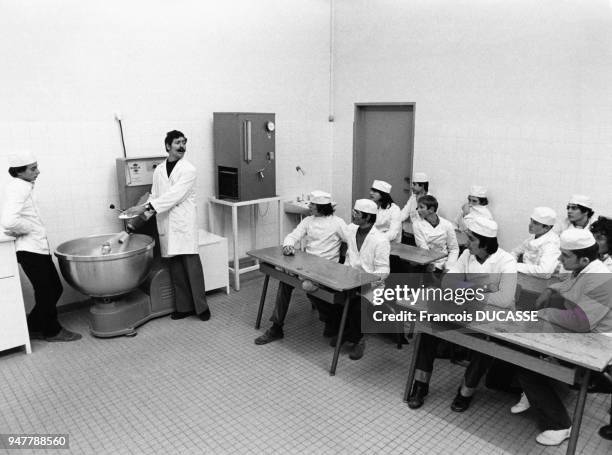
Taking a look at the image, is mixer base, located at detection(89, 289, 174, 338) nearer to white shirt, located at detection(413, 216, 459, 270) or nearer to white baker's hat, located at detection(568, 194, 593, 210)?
white shirt, located at detection(413, 216, 459, 270)

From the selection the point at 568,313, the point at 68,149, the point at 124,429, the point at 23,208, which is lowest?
the point at 124,429

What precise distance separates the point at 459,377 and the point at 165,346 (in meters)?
2.34

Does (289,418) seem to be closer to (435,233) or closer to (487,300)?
(487,300)

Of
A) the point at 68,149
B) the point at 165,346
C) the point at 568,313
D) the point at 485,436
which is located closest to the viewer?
the point at 568,313

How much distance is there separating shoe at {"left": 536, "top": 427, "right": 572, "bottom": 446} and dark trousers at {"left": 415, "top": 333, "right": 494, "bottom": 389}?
1.58 feet

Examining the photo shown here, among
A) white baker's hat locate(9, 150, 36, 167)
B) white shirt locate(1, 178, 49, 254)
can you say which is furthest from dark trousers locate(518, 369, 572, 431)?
white baker's hat locate(9, 150, 36, 167)

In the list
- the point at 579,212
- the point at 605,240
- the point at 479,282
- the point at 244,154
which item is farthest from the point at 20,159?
the point at 579,212

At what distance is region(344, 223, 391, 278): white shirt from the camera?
3.80 meters

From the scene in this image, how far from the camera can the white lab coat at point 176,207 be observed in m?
4.41

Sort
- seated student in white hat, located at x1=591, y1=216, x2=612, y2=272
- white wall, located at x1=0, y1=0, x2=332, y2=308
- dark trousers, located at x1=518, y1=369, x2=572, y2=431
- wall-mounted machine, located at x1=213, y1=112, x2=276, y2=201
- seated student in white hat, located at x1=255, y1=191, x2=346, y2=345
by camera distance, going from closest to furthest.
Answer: dark trousers, located at x1=518, y1=369, x2=572, y2=431, seated student in white hat, located at x1=591, y1=216, x2=612, y2=272, seated student in white hat, located at x1=255, y1=191, x2=346, y2=345, white wall, located at x1=0, y1=0, x2=332, y2=308, wall-mounted machine, located at x1=213, y1=112, x2=276, y2=201

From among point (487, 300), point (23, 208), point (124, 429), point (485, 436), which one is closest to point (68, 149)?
point (23, 208)

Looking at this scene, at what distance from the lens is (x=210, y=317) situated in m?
→ 4.78

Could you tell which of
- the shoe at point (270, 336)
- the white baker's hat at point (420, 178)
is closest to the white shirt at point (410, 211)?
the white baker's hat at point (420, 178)

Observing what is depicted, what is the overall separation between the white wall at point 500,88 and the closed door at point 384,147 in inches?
6.7
